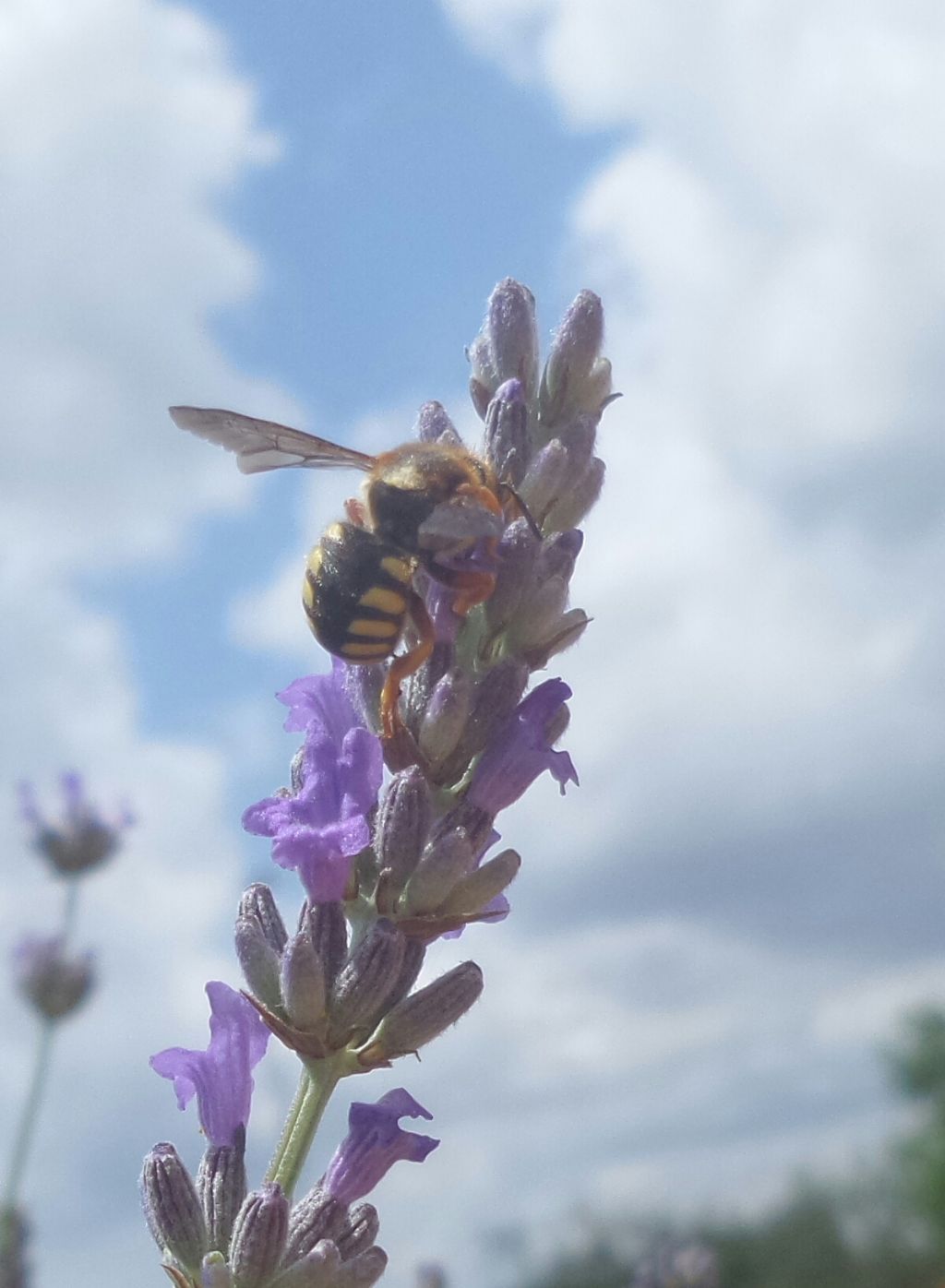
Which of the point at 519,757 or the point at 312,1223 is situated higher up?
the point at 519,757

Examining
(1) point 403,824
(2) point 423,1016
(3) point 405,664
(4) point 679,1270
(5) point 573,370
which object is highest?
(5) point 573,370

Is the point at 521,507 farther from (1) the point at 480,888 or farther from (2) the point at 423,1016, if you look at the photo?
(2) the point at 423,1016

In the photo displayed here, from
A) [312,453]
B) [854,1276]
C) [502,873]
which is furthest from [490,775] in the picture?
[854,1276]

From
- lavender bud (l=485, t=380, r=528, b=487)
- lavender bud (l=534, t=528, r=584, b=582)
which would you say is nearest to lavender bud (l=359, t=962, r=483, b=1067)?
lavender bud (l=534, t=528, r=584, b=582)

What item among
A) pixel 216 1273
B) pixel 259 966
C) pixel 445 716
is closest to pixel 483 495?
pixel 445 716

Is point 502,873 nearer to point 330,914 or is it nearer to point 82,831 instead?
point 330,914

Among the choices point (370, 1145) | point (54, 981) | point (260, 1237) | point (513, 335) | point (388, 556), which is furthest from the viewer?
point (54, 981)

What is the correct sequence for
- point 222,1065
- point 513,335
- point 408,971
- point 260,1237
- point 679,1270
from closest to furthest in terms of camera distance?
point 260,1237 → point 408,971 → point 222,1065 → point 513,335 → point 679,1270
